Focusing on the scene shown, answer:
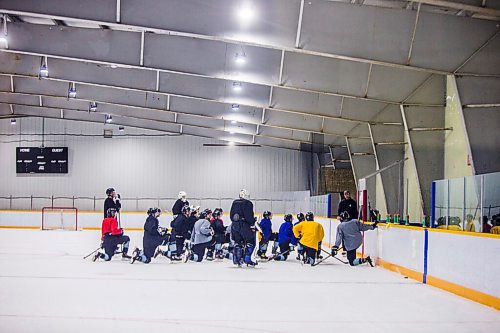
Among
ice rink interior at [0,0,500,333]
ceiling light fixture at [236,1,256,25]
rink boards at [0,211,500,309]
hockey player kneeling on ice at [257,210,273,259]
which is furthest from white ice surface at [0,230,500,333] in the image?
ceiling light fixture at [236,1,256,25]

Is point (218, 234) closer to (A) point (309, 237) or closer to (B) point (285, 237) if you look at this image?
(B) point (285, 237)

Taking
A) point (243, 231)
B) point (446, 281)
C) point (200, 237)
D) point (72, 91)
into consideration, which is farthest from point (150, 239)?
point (72, 91)

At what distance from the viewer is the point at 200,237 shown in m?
16.7

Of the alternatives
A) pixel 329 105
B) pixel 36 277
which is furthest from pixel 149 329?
pixel 329 105

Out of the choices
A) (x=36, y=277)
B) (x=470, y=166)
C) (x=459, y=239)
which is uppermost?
(x=470, y=166)

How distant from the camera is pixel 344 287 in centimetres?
1180

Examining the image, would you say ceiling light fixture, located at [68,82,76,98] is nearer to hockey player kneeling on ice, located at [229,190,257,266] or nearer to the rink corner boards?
hockey player kneeling on ice, located at [229,190,257,266]

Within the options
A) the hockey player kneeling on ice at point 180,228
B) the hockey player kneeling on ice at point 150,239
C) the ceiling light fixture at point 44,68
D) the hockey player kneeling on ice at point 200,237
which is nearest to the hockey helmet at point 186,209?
the hockey player kneeling on ice at point 180,228

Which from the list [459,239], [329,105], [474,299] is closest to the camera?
[474,299]

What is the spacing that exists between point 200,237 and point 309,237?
269 cm

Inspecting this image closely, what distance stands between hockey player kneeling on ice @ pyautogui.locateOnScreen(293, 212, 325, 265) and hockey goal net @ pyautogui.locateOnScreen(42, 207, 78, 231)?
20.2 meters

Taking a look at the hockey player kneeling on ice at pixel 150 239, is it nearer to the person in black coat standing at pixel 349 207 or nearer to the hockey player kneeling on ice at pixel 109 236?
the hockey player kneeling on ice at pixel 109 236

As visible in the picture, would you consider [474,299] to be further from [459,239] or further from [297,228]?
[297,228]

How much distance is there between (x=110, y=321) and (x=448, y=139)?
48.1 feet
